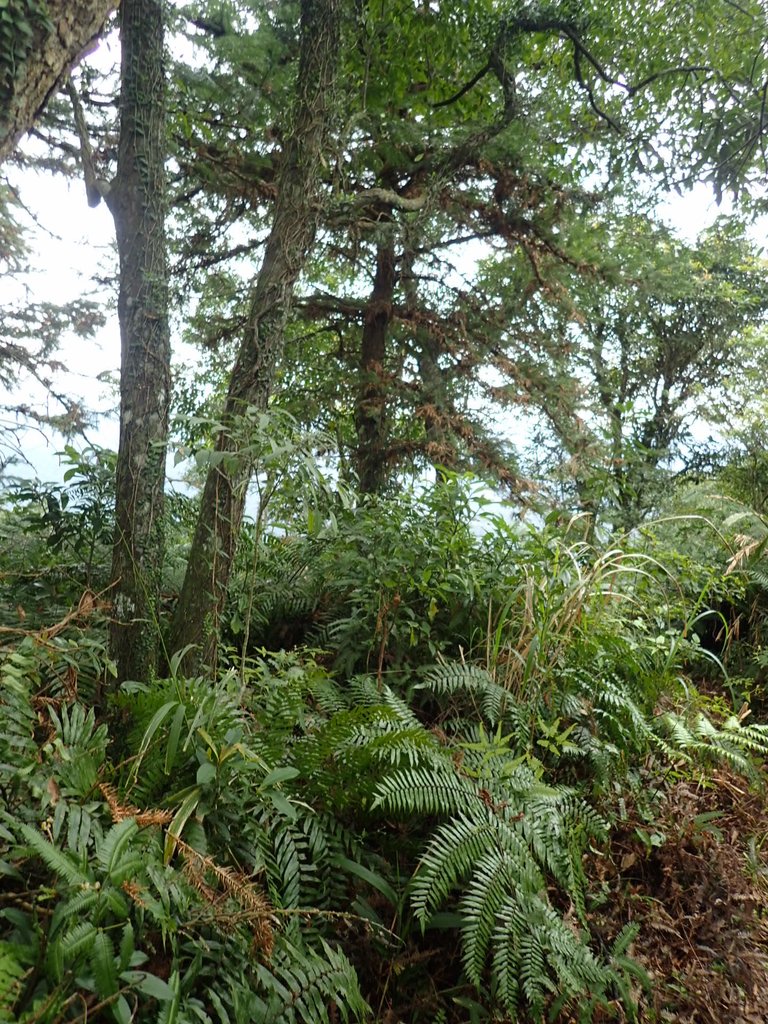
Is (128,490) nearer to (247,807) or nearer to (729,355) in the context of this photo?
(247,807)

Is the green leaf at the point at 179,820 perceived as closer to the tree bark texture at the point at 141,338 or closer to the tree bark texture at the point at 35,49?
the tree bark texture at the point at 141,338

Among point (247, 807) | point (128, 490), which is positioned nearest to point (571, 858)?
point (247, 807)

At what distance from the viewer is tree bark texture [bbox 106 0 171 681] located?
2906mm

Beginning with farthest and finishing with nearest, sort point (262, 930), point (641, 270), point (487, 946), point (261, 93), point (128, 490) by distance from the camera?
point (641, 270) → point (261, 93) → point (128, 490) → point (487, 946) → point (262, 930)

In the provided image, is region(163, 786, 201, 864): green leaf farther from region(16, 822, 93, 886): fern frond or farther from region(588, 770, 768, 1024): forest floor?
region(588, 770, 768, 1024): forest floor

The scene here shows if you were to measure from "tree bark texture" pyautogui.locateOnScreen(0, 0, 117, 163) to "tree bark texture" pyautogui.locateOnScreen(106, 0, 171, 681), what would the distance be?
81cm

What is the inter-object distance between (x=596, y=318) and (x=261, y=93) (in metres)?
4.66

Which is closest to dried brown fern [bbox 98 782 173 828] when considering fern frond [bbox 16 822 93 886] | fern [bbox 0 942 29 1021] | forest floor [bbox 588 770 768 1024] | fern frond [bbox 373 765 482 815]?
fern frond [bbox 16 822 93 886]

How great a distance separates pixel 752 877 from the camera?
8.63ft

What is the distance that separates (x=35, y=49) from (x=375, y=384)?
5685 millimetres

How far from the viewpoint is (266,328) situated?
3.12m

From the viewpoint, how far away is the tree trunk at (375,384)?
25.3ft

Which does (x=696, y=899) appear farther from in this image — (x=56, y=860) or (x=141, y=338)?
(x=141, y=338)

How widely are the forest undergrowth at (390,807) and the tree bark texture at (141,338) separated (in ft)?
0.69
